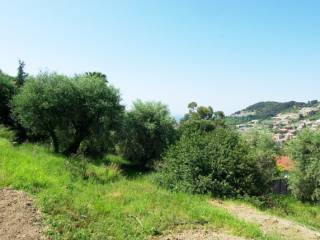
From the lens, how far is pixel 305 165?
3042cm

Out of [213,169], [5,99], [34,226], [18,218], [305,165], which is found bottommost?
[305,165]

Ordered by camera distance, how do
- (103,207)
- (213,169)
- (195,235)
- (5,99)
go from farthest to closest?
(5,99) → (213,169) → (103,207) → (195,235)

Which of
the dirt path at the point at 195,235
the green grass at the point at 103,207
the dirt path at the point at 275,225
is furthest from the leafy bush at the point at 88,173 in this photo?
the dirt path at the point at 195,235

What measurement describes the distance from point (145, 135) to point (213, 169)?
1616 cm

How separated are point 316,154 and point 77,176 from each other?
2078 cm

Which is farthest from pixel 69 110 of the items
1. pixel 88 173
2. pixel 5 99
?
pixel 88 173

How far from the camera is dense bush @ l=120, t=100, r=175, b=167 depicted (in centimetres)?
3281

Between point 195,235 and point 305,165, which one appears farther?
point 305,165

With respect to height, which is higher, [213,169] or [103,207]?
[213,169]

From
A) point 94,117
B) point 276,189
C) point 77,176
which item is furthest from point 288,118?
point 77,176

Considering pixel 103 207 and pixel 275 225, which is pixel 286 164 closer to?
pixel 275 225

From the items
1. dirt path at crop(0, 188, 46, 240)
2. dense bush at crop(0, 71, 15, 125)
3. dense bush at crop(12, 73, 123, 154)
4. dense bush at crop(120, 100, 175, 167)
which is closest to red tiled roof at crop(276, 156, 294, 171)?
dense bush at crop(120, 100, 175, 167)

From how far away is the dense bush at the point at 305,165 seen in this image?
95.4 ft

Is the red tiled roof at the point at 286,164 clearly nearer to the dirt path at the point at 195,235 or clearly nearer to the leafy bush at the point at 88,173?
the leafy bush at the point at 88,173
